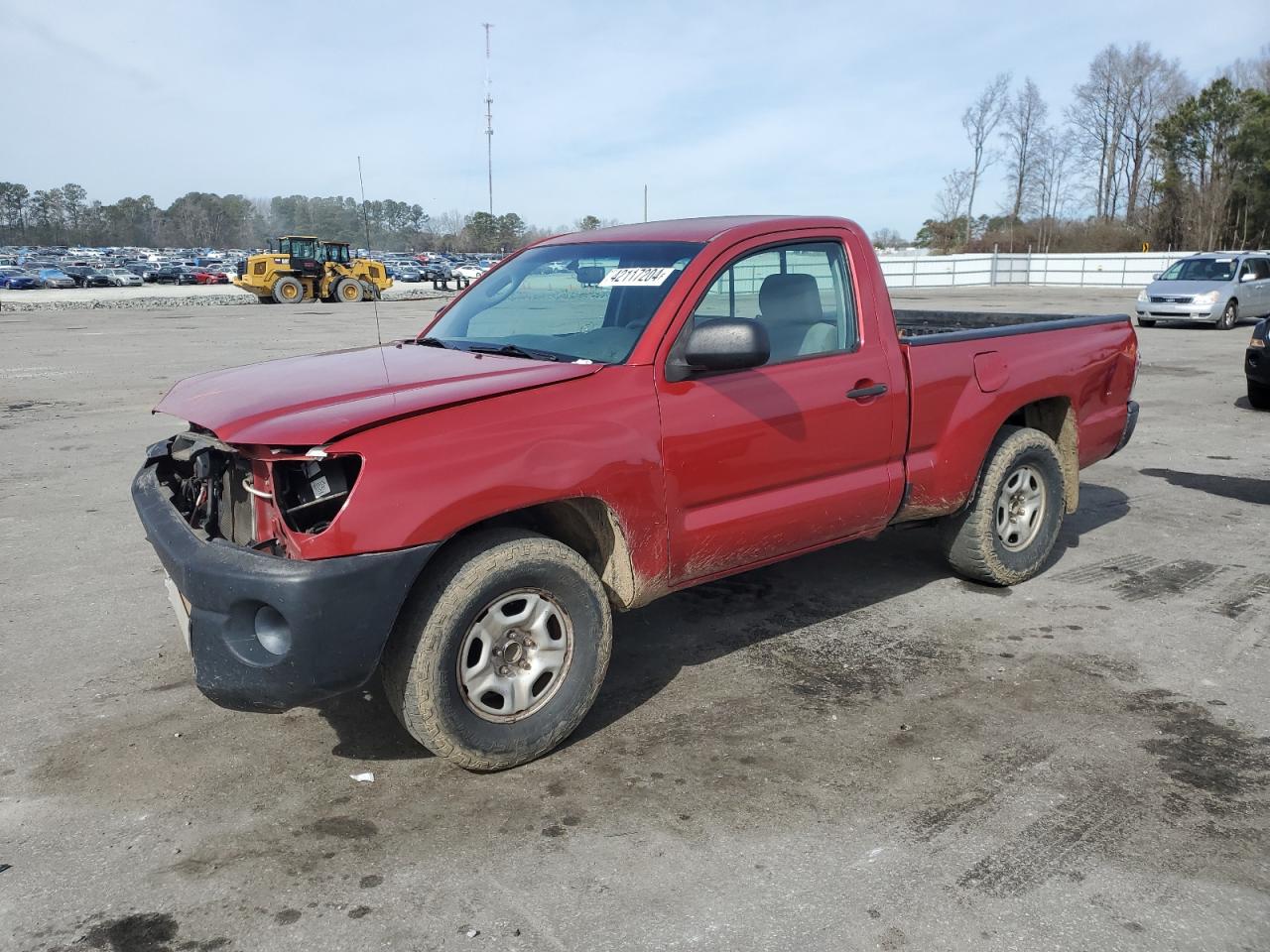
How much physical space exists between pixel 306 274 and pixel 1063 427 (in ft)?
119

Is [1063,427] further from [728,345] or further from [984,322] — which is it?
[728,345]

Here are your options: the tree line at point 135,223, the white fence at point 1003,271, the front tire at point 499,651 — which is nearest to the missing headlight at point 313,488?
the front tire at point 499,651

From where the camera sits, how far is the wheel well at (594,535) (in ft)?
12.1

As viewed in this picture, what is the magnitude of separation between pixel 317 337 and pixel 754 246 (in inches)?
727

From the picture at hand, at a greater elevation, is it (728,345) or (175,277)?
(175,277)

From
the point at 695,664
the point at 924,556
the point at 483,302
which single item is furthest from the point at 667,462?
the point at 924,556

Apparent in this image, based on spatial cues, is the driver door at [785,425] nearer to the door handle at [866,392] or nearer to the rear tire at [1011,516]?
the door handle at [866,392]

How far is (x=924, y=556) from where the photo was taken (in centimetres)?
604

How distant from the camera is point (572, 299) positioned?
441 centimetres

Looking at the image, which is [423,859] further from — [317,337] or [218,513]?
[317,337]

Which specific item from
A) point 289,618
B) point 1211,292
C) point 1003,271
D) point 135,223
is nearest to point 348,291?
point 1003,271

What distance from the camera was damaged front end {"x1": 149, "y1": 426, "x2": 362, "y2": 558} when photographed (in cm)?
312

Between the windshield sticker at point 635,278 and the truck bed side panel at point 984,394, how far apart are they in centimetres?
127

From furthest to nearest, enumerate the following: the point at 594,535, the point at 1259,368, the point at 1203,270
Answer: the point at 1203,270, the point at 1259,368, the point at 594,535
